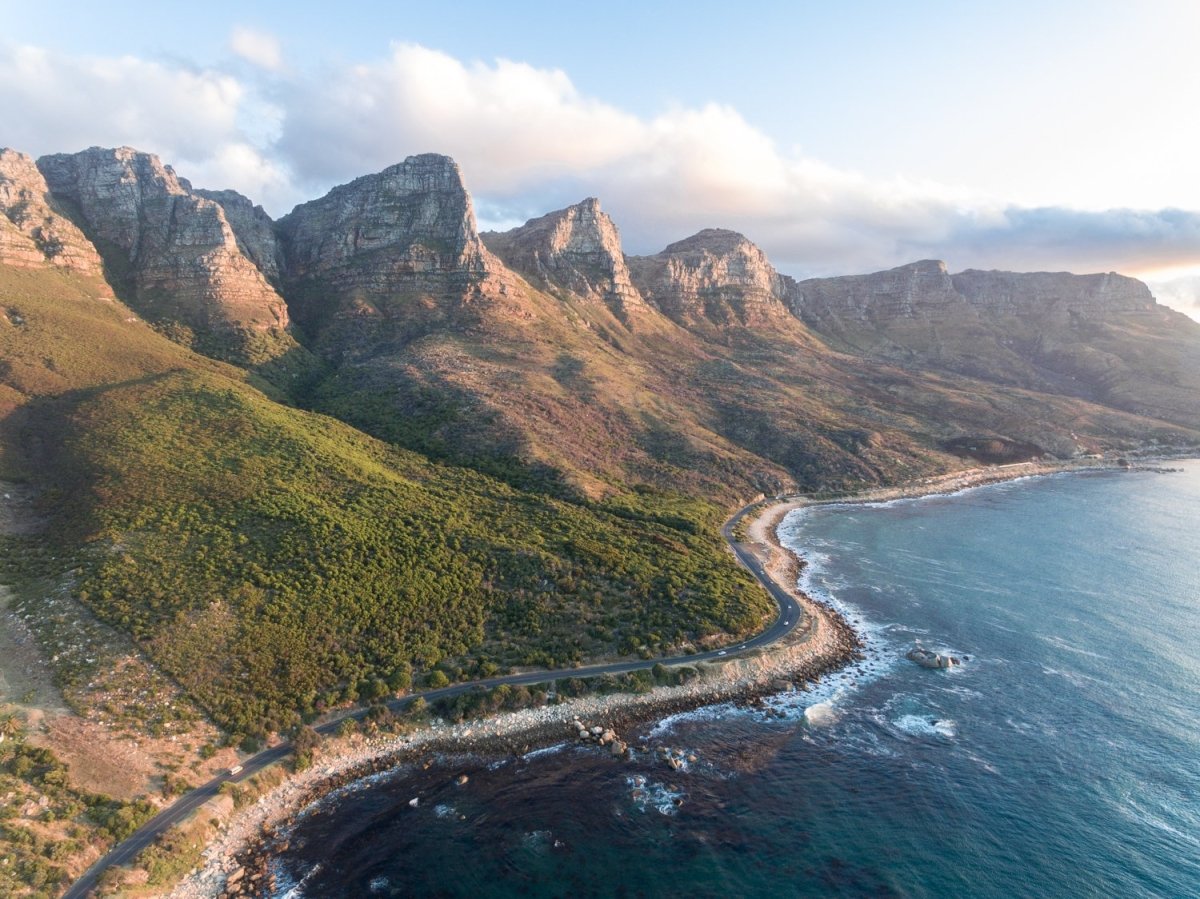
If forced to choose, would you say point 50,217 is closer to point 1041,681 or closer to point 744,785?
→ point 744,785

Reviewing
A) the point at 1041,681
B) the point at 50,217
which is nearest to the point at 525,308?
the point at 50,217

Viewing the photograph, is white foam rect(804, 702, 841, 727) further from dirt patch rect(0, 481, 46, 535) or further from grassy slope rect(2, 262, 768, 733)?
dirt patch rect(0, 481, 46, 535)

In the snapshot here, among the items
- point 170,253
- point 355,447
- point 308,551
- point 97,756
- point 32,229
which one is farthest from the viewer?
point 170,253

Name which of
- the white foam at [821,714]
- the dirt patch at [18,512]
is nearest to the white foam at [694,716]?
the white foam at [821,714]

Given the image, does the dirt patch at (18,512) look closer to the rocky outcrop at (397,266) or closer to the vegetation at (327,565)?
the vegetation at (327,565)

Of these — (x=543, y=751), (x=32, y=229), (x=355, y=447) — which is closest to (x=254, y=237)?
(x=32, y=229)

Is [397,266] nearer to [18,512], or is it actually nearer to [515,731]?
[18,512]
